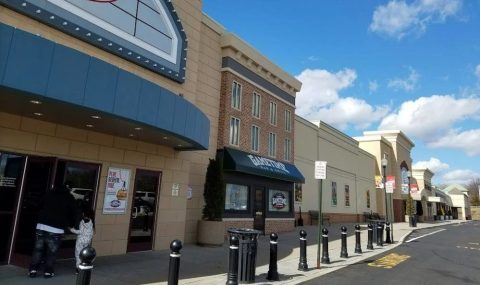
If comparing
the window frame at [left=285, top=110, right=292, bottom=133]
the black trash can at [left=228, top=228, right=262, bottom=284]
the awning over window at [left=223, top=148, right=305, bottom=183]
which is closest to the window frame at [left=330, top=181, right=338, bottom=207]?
the awning over window at [left=223, top=148, right=305, bottom=183]

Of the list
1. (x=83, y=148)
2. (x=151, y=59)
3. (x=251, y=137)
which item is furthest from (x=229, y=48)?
(x=83, y=148)

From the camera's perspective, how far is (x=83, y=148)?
1081cm

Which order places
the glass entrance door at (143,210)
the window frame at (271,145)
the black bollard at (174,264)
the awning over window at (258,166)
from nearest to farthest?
the black bollard at (174,264) → the glass entrance door at (143,210) → the awning over window at (258,166) → the window frame at (271,145)

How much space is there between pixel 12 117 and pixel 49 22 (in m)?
2.47

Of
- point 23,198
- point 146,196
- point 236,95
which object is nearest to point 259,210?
point 236,95

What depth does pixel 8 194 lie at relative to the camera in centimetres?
915

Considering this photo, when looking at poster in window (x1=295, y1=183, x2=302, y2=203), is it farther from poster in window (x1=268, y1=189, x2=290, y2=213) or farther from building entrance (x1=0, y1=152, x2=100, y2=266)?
building entrance (x1=0, y1=152, x2=100, y2=266)

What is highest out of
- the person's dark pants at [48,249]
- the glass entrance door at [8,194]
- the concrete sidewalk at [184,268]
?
the glass entrance door at [8,194]

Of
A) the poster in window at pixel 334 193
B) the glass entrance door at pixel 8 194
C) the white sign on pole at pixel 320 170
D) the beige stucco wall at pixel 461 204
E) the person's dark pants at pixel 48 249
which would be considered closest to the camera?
the person's dark pants at pixel 48 249

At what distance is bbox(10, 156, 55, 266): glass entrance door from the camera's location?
30.0ft

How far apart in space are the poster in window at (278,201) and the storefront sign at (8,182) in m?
14.1

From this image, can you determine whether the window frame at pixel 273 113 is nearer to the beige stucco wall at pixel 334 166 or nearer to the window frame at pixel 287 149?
the window frame at pixel 287 149

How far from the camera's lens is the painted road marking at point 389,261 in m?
12.6

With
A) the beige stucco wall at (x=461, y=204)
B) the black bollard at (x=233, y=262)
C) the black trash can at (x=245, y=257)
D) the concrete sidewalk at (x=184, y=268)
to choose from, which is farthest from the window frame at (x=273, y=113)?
the beige stucco wall at (x=461, y=204)
